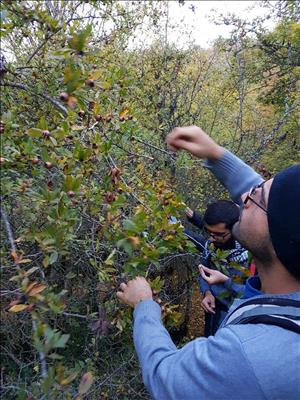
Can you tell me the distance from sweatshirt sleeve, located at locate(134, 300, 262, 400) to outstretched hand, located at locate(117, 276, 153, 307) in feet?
0.58

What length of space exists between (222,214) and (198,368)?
1.85 metres

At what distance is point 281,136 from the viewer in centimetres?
581

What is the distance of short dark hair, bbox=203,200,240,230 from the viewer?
2.88m

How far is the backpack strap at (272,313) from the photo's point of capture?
1.08m

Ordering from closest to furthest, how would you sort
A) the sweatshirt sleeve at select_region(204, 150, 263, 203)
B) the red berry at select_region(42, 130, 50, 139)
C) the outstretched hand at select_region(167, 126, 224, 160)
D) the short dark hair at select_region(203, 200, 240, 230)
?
the red berry at select_region(42, 130, 50, 139) < the outstretched hand at select_region(167, 126, 224, 160) < the sweatshirt sleeve at select_region(204, 150, 263, 203) < the short dark hair at select_region(203, 200, 240, 230)

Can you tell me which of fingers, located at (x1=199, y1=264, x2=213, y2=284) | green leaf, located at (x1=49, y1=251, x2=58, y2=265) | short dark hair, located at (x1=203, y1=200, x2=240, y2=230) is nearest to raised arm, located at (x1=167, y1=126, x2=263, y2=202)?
green leaf, located at (x1=49, y1=251, x2=58, y2=265)

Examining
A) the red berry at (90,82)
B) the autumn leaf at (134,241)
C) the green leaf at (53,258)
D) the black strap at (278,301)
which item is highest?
the red berry at (90,82)

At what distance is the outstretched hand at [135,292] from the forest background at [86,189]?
0.10 meters

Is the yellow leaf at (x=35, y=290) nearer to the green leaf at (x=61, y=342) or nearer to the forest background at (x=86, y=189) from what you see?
the forest background at (x=86, y=189)

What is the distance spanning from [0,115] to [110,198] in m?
0.47

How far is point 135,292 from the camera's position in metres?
1.45

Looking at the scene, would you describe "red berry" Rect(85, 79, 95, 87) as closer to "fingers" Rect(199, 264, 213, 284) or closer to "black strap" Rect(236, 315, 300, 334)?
"black strap" Rect(236, 315, 300, 334)

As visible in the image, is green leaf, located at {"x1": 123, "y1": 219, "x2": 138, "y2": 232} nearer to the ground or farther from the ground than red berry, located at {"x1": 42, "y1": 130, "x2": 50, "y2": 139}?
nearer to the ground

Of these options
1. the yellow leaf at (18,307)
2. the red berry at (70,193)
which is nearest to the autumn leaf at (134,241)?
the red berry at (70,193)
